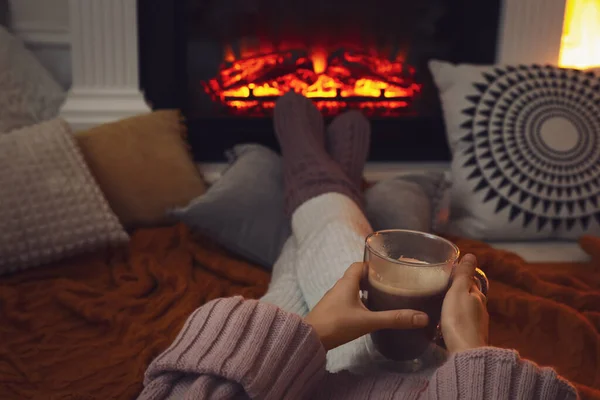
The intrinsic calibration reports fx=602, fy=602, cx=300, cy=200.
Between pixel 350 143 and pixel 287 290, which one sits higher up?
pixel 350 143

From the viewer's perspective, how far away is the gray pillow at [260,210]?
1.17 meters

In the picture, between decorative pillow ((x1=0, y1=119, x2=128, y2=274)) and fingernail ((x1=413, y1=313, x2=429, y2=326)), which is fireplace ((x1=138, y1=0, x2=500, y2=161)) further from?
fingernail ((x1=413, y1=313, x2=429, y2=326))

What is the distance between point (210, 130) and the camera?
1.58 metres

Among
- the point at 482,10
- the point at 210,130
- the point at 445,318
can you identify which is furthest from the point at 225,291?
the point at 482,10

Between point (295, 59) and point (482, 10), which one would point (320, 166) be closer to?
point (295, 59)

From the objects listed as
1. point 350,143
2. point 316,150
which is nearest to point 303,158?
point 316,150

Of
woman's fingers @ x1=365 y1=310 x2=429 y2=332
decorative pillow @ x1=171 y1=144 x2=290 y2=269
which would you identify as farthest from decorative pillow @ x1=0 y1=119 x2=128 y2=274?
woman's fingers @ x1=365 y1=310 x2=429 y2=332

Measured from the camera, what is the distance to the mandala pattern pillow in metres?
1.31

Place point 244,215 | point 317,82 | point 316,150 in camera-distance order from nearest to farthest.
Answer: point 244,215 < point 316,150 < point 317,82

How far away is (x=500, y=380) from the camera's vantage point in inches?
19.8

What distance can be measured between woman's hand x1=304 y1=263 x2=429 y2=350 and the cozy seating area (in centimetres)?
27

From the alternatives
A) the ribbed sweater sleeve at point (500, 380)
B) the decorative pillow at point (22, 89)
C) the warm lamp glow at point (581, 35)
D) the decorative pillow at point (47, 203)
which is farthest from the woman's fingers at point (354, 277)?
the warm lamp glow at point (581, 35)

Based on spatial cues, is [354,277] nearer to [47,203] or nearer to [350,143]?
[47,203]

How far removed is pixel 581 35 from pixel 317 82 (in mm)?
784
